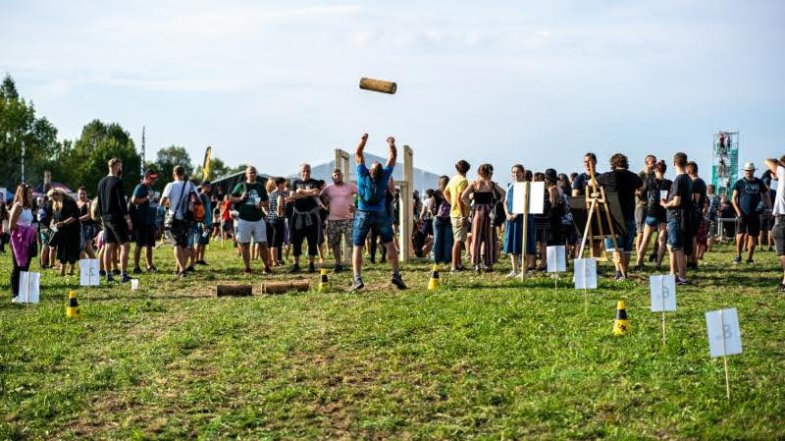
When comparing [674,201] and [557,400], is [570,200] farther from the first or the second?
[557,400]

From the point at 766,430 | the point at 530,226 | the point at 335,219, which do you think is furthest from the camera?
the point at 335,219

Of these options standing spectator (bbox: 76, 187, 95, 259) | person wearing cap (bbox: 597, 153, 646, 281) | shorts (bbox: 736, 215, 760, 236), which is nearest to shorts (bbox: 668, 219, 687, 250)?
person wearing cap (bbox: 597, 153, 646, 281)

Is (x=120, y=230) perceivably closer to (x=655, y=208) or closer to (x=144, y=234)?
(x=144, y=234)

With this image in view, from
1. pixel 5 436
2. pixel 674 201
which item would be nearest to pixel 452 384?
pixel 5 436

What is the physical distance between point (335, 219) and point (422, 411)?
32.4 ft

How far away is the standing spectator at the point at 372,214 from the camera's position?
13672mm

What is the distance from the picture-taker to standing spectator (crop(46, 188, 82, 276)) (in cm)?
1719

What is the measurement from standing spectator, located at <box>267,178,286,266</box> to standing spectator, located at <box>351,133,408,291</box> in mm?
4880

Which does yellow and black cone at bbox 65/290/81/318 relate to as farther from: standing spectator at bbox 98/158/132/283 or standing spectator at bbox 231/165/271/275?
standing spectator at bbox 231/165/271/275

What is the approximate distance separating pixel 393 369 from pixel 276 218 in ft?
34.9

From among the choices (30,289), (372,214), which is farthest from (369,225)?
(30,289)

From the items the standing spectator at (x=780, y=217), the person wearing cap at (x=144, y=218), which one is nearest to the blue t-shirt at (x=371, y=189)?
the standing spectator at (x=780, y=217)

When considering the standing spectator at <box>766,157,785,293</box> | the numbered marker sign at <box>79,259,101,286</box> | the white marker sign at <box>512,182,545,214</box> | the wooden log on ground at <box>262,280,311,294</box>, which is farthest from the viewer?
the white marker sign at <box>512,182,545,214</box>

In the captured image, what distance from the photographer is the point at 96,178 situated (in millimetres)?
91750
